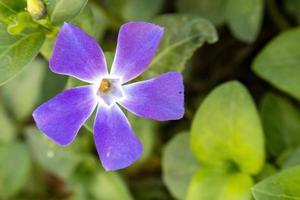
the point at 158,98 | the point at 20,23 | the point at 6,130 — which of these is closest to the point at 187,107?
the point at 6,130

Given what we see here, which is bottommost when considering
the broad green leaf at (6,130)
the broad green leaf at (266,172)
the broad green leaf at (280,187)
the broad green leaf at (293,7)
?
the broad green leaf at (6,130)

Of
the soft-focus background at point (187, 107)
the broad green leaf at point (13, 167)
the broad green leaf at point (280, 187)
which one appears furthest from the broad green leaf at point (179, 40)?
the broad green leaf at point (13, 167)

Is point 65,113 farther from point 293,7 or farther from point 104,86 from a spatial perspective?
point 293,7

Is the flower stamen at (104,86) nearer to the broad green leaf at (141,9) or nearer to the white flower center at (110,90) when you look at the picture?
the white flower center at (110,90)

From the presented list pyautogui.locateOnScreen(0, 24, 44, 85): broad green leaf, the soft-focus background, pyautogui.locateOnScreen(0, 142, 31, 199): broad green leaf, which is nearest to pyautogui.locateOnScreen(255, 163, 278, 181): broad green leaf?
the soft-focus background

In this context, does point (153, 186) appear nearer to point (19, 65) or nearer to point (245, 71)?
point (245, 71)

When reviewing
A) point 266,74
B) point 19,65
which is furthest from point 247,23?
point 19,65

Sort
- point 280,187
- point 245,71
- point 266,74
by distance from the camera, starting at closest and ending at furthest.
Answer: point 280,187 → point 266,74 → point 245,71
